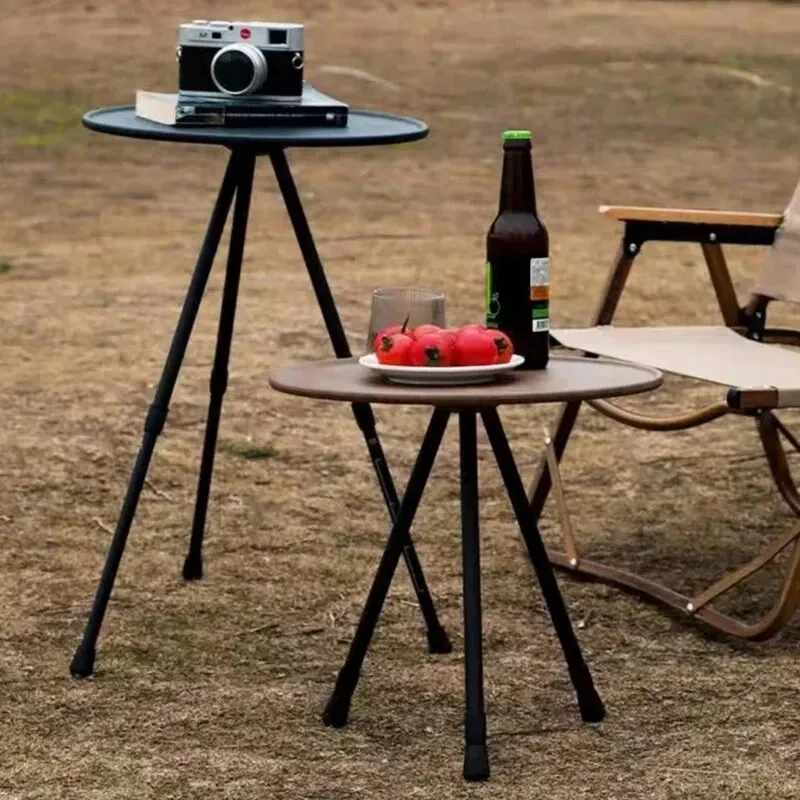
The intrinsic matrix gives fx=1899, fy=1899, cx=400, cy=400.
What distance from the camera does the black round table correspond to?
3205 millimetres

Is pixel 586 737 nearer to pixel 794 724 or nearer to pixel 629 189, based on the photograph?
pixel 794 724

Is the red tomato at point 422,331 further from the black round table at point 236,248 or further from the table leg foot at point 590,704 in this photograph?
the table leg foot at point 590,704

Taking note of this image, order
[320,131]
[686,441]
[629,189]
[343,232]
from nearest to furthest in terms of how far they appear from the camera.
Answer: [320,131] → [686,441] → [343,232] → [629,189]

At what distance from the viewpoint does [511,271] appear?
9.86ft

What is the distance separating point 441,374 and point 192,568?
124 centimetres

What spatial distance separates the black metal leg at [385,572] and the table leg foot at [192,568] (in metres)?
0.83

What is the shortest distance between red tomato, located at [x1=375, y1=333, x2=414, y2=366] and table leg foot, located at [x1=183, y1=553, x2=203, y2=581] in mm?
1130

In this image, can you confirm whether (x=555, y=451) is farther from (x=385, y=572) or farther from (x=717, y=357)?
(x=385, y=572)

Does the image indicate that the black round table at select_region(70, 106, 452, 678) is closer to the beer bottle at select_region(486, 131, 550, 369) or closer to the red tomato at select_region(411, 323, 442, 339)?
the beer bottle at select_region(486, 131, 550, 369)

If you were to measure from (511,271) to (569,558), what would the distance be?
3.43ft

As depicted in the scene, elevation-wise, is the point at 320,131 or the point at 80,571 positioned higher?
the point at 320,131

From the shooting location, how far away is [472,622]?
9.36ft

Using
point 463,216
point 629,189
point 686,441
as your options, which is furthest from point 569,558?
point 629,189

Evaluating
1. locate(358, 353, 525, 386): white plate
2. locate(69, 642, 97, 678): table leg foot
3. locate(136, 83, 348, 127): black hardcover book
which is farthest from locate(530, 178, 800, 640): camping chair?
locate(69, 642, 97, 678): table leg foot
